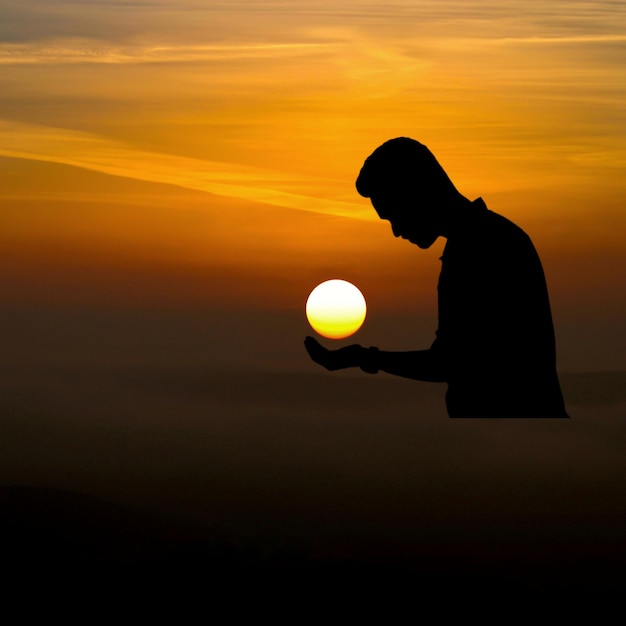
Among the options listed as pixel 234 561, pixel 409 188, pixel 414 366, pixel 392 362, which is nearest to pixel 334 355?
pixel 392 362

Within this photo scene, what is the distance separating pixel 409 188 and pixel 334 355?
3.13 feet

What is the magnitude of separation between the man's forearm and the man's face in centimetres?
65

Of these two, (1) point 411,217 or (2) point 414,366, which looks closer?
(2) point 414,366

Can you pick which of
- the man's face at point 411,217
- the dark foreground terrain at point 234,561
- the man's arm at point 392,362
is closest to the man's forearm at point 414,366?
the man's arm at point 392,362

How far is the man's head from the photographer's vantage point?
6590 mm

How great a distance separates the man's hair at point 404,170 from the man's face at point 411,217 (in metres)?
0.06

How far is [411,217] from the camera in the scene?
22.0 feet

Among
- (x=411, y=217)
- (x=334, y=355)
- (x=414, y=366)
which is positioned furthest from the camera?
(x=411, y=217)

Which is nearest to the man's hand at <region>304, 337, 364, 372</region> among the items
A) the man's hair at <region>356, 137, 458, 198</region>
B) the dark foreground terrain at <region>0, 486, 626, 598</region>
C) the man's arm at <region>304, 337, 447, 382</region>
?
the man's arm at <region>304, 337, 447, 382</region>

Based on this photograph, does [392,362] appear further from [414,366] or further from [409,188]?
[409,188]

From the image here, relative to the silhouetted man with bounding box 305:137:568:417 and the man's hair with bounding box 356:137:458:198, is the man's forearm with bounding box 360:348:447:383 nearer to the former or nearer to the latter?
the silhouetted man with bounding box 305:137:568:417

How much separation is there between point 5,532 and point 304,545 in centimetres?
4438

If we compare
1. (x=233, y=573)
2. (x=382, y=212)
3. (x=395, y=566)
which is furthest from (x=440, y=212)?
(x=395, y=566)

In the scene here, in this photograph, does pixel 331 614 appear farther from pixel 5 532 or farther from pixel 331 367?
pixel 331 367
